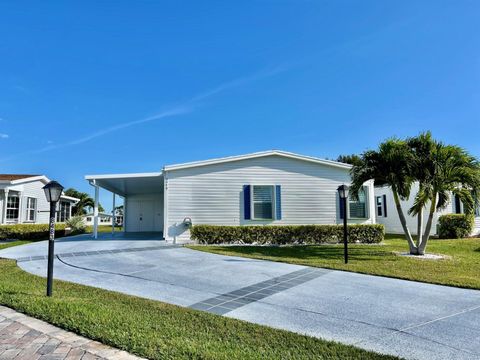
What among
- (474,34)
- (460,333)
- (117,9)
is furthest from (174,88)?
(460,333)

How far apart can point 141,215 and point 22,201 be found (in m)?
6.80

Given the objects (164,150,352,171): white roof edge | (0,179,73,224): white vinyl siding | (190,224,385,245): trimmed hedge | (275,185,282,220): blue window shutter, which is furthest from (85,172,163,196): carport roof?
(0,179,73,224): white vinyl siding

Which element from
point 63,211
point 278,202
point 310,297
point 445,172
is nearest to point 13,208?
point 63,211

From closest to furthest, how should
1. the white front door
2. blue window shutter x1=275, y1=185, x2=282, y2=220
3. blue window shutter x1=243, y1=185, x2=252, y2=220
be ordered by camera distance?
blue window shutter x1=243, y1=185, x2=252, y2=220 → blue window shutter x1=275, y1=185, x2=282, y2=220 → the white front door

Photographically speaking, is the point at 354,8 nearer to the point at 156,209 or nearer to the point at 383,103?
the point at 383,103

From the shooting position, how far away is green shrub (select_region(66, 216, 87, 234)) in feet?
73.3

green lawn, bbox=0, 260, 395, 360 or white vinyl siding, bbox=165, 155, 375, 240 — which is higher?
white vinyl siding, bbox=165, 155, 375, 240

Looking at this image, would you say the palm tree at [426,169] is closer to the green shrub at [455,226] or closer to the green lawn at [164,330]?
the green shrub at [455,226]

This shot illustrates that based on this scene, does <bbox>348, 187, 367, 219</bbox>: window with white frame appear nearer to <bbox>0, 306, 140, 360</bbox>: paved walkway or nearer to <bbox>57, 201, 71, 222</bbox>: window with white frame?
<bbox>0, 306, 140, 360</bbox>: paved walkway

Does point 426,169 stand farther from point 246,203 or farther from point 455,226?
point 455,226

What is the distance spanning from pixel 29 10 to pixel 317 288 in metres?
Answer: 12.0

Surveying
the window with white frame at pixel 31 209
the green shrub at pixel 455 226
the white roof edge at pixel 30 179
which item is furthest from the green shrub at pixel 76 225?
the green shrub at pixel 455 226

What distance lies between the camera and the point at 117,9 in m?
11.0

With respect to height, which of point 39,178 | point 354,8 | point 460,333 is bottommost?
point 460,333
